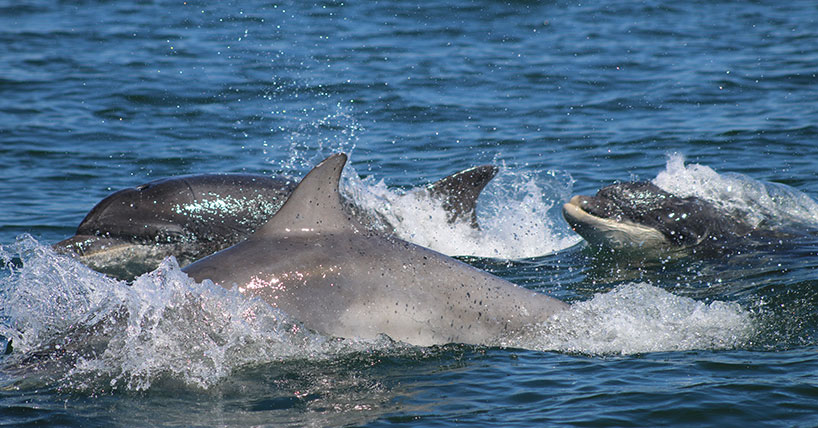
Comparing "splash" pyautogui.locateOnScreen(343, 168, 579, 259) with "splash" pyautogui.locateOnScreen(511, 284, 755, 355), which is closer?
"splash" pyautogui.locateOnScreen(511, 284, 755, 355)

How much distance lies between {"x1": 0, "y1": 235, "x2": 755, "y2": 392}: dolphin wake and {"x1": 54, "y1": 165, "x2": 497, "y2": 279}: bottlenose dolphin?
2981 millimetres

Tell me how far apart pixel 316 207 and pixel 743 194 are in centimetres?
633

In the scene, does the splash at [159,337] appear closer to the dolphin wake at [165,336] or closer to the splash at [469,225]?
the dolphin wake at [165,336]

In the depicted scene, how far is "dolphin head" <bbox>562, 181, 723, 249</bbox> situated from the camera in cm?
1110

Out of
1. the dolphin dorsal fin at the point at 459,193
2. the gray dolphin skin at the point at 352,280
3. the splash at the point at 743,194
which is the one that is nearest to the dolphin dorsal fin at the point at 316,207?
the gray dolphin skin at the point at 352,280

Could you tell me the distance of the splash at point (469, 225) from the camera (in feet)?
37.6

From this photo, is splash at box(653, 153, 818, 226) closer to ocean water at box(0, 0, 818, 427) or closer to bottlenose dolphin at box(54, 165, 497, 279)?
ocean water at box(0, 0, 818, 427)

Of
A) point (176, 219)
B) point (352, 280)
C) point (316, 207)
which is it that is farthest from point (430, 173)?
point (352, 280)

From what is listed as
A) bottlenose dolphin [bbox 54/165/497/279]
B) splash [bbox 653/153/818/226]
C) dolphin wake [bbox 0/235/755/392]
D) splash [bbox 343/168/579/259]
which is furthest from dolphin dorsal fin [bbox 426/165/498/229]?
dolphin wake [bbox 0/235/755/392]

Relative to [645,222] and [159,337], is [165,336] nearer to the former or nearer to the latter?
[159,337]

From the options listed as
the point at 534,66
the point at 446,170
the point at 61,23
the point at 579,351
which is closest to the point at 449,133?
the point at 446,170

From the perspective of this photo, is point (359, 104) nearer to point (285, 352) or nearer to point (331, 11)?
Result: point (331, 11)

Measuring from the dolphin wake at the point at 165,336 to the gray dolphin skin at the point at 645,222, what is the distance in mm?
3358

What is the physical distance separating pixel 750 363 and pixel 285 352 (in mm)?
3236
